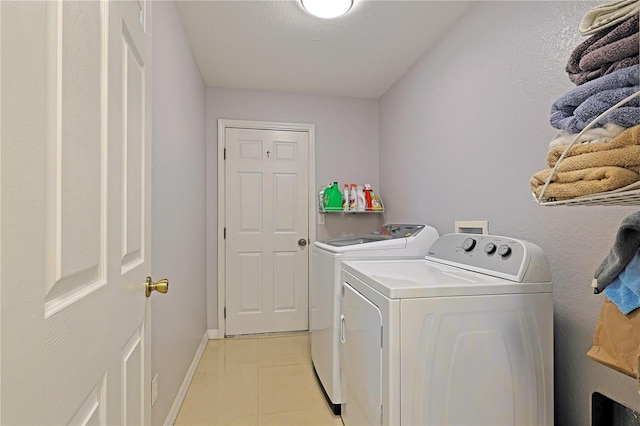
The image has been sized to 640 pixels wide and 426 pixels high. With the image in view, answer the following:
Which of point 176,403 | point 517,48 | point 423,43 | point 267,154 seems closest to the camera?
point 517,48

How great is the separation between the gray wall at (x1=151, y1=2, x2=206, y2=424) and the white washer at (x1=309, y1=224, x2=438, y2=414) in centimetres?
89

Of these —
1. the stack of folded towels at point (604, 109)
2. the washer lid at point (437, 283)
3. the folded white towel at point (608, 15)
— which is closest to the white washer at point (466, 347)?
the washer lid at point (437, 283)

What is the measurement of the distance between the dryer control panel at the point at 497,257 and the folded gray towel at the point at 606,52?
2.29ft

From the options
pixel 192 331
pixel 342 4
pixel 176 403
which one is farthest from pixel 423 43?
pixel 176 403

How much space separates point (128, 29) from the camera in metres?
0.81

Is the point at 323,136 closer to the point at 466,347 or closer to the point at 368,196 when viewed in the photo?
the point at 368,196

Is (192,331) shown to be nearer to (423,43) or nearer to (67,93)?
(67,93)

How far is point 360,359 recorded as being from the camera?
146 centimetres

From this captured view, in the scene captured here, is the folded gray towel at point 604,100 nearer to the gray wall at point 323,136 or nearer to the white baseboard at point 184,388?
the white baseboard at point 184,388

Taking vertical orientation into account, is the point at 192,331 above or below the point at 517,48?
below

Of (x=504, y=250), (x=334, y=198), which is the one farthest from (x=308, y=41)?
(x=504, y=250)

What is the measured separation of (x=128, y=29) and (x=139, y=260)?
0.60 metres

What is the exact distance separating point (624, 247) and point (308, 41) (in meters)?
2.16

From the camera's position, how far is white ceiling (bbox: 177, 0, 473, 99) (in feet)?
6.45
